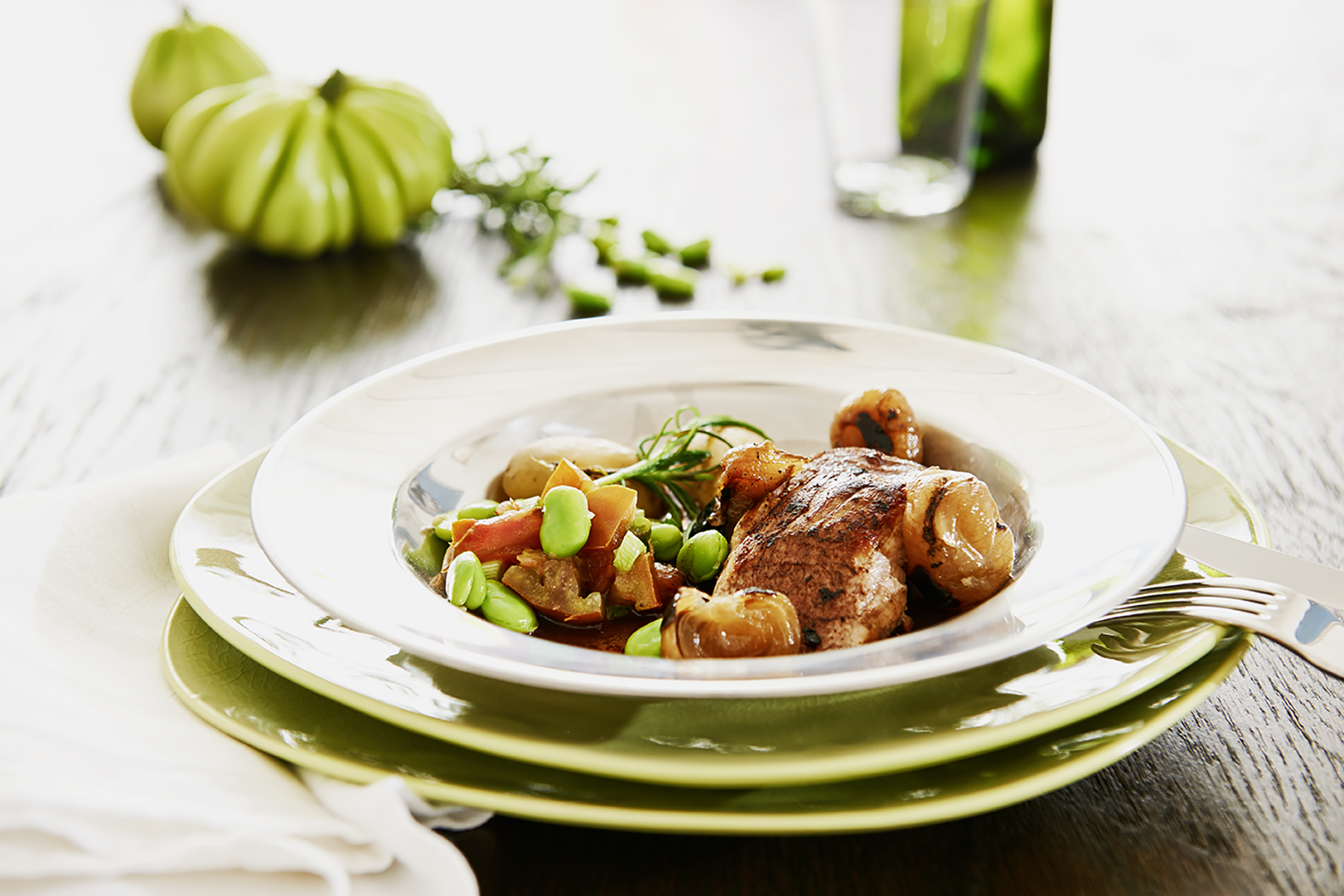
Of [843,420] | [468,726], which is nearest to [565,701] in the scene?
[468,726]

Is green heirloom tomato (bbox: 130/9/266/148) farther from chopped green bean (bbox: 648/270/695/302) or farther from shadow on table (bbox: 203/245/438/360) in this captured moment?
chopped green bean (bbox: 648/270/695/302)

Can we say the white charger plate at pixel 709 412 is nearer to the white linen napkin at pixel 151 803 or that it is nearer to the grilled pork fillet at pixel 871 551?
the grilled pork fillet at pixel 871 551

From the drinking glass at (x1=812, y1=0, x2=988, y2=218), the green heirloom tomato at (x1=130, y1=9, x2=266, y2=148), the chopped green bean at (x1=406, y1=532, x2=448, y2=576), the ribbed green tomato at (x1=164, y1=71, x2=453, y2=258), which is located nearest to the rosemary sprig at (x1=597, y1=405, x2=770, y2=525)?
the chopped green bean at (x1=406, y1=532, x2=448, y2=576)

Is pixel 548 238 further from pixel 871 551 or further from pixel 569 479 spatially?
pixel 871 551

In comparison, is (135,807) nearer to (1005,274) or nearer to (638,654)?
(638,654)

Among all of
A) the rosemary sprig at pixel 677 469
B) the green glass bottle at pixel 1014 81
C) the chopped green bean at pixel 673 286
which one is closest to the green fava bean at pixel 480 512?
the rosemary sprig at pixel 677 469

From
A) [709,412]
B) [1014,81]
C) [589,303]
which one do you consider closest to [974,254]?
[1014,81]
